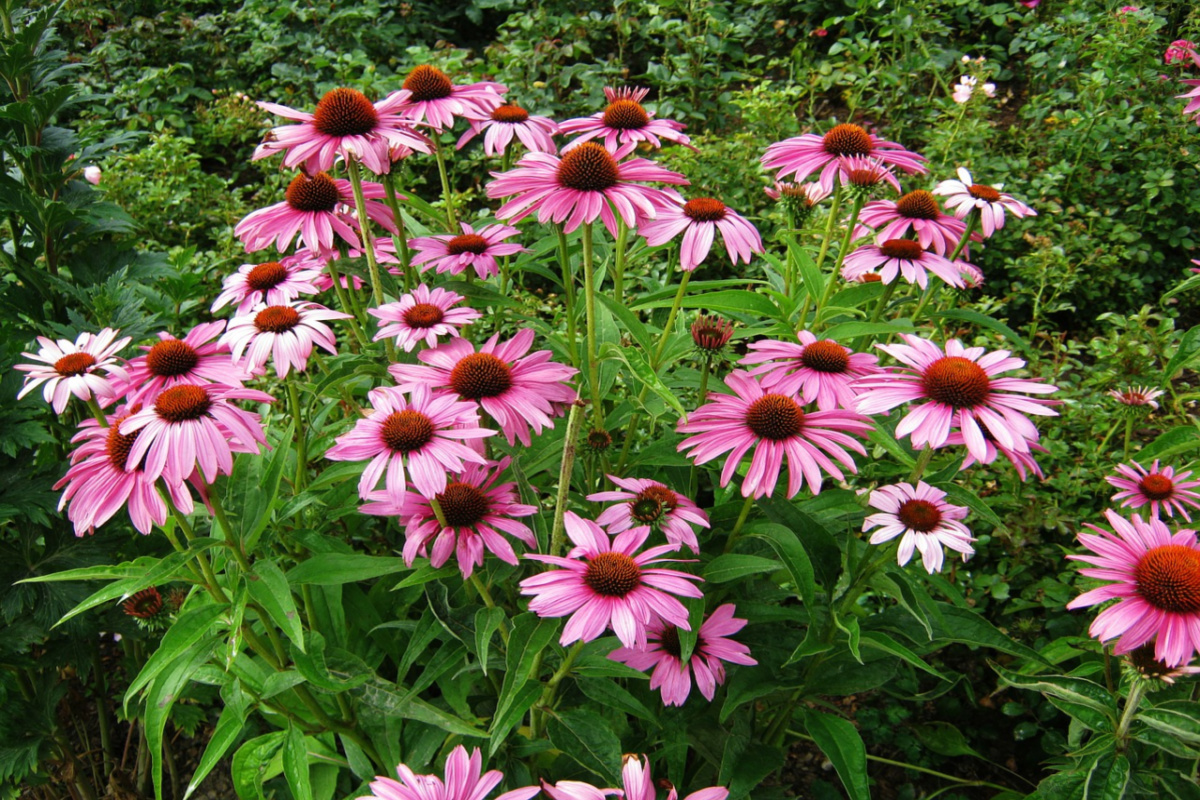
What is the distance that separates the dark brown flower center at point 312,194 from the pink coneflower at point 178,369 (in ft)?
1.04

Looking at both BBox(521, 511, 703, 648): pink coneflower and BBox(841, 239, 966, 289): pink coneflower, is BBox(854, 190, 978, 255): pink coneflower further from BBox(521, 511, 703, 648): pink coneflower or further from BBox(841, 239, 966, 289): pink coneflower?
BBox(521, 511, 703, 648): pink coneflower

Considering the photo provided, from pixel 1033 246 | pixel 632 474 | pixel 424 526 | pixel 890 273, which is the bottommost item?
pixel 1033 246

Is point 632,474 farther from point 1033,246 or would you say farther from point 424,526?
point 1033,246

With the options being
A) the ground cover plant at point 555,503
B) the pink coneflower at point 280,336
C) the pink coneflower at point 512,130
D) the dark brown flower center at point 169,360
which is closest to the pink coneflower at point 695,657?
the ground cover plant at point 555,503

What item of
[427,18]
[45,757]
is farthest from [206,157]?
[45,757]

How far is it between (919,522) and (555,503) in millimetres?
689

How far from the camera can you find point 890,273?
1565 millimetres

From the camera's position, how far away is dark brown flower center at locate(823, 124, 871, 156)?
63.8 inches

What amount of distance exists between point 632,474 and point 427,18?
15.2ft

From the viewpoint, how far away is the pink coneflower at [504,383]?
1264 mm

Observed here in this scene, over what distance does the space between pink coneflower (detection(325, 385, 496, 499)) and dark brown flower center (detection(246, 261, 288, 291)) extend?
0.43 m

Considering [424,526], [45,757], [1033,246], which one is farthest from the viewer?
[1033,246]

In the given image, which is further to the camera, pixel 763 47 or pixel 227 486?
pixel 763 47

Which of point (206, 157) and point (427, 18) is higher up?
point (427, 18)
